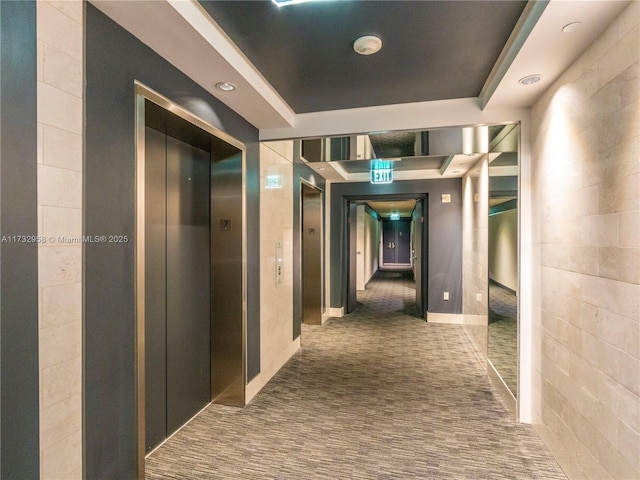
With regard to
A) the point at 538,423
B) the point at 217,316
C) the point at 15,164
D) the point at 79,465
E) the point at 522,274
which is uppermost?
the point at 15,164

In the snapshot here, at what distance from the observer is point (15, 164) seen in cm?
128

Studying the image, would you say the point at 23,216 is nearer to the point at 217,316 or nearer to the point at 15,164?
the point at 15,164

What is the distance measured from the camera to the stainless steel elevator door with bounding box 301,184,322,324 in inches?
233

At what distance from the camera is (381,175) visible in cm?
600

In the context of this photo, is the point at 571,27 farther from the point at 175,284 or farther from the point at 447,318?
the point at 447,318

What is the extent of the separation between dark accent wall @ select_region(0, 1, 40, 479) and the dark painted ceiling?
872 millimetres

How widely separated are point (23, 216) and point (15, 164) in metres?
0.20

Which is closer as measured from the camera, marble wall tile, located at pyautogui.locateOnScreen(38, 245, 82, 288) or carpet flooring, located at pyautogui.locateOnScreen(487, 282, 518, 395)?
marble wall tile, located at pyautogui.locateOnScreen(38, 245, 82, 288)

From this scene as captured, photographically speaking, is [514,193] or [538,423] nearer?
[538,423]

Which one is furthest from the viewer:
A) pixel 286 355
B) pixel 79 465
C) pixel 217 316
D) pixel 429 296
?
pixel 429 296

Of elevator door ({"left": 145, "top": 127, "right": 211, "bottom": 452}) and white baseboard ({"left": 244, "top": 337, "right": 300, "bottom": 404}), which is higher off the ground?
elevator door ({"left": 145, "top": 127, "right": 211, "bottom": 452})

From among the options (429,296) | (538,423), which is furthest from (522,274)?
(429,296)

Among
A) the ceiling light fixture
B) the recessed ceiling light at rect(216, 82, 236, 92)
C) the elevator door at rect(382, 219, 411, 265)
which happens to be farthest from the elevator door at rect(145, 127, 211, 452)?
the elevator door at rect(382, 219, 411, 265)

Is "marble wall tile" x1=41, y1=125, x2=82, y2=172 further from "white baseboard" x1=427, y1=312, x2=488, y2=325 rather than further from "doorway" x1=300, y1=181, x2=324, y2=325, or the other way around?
"white baseboard" x1=427, y1=312, x2=488, y2=325
